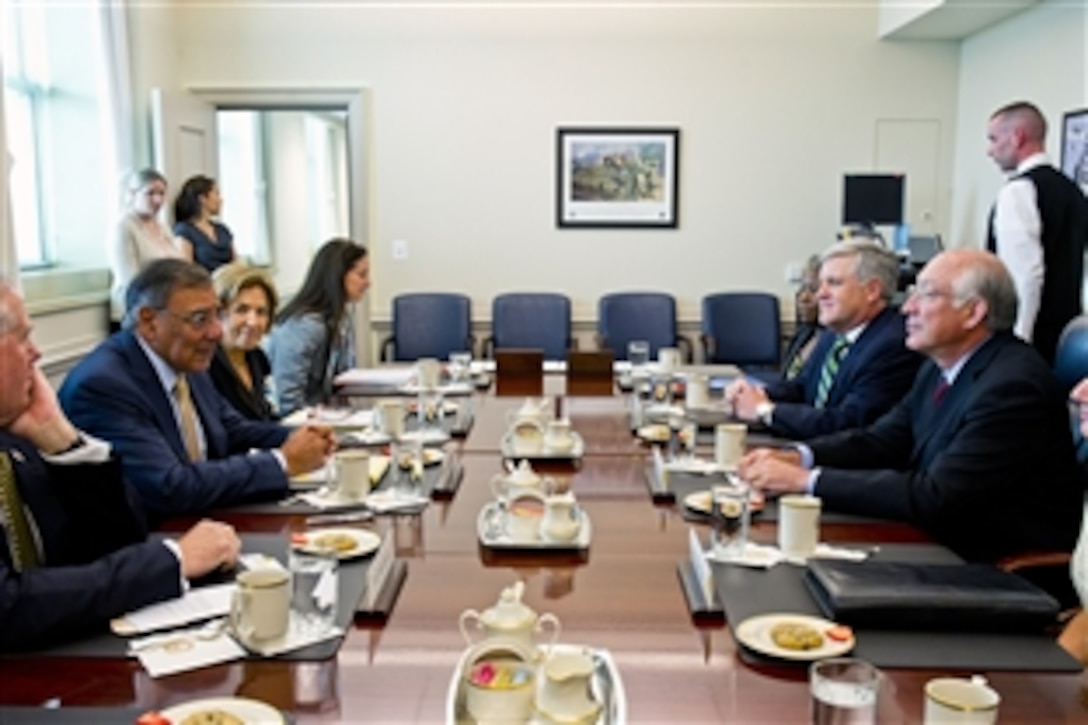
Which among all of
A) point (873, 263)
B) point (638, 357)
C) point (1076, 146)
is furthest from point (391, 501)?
point (1076, 146)

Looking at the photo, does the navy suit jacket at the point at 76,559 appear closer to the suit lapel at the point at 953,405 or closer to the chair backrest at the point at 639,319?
the suit lapel at the point at 953,405

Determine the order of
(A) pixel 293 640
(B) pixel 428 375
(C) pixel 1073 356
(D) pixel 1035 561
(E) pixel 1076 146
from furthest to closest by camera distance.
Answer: (E) pixel 1076 146, (B) pixel 428 375, (C) pixel 1073 356, (D) pixel 1035 561, (A) pixel 293 640

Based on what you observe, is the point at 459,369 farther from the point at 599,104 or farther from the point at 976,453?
the point at 599,104

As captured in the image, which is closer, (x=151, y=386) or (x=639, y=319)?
(x=151, y=386)

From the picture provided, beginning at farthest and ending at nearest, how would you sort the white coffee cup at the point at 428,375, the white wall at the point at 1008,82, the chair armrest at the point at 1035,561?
the white wall at the point at 1008,82
the white coffee cup at the point at 428,375
the chair armrest at the point at 1035,561

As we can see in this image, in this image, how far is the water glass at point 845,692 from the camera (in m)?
1.17

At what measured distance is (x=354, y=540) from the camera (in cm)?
180

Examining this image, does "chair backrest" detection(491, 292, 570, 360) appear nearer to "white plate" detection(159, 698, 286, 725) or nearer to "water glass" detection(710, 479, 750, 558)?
"water glass" detection(710, 479, 750, 558)

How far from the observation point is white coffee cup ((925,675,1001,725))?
1118mm

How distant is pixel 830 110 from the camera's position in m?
5.96

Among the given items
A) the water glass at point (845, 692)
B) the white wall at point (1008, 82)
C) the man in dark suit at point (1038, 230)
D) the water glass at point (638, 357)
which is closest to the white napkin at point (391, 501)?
the water glass at point (845, 692)

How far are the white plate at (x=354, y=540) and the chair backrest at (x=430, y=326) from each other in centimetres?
395

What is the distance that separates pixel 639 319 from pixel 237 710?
4837 mm

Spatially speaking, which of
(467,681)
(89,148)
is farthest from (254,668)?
(89,148)
